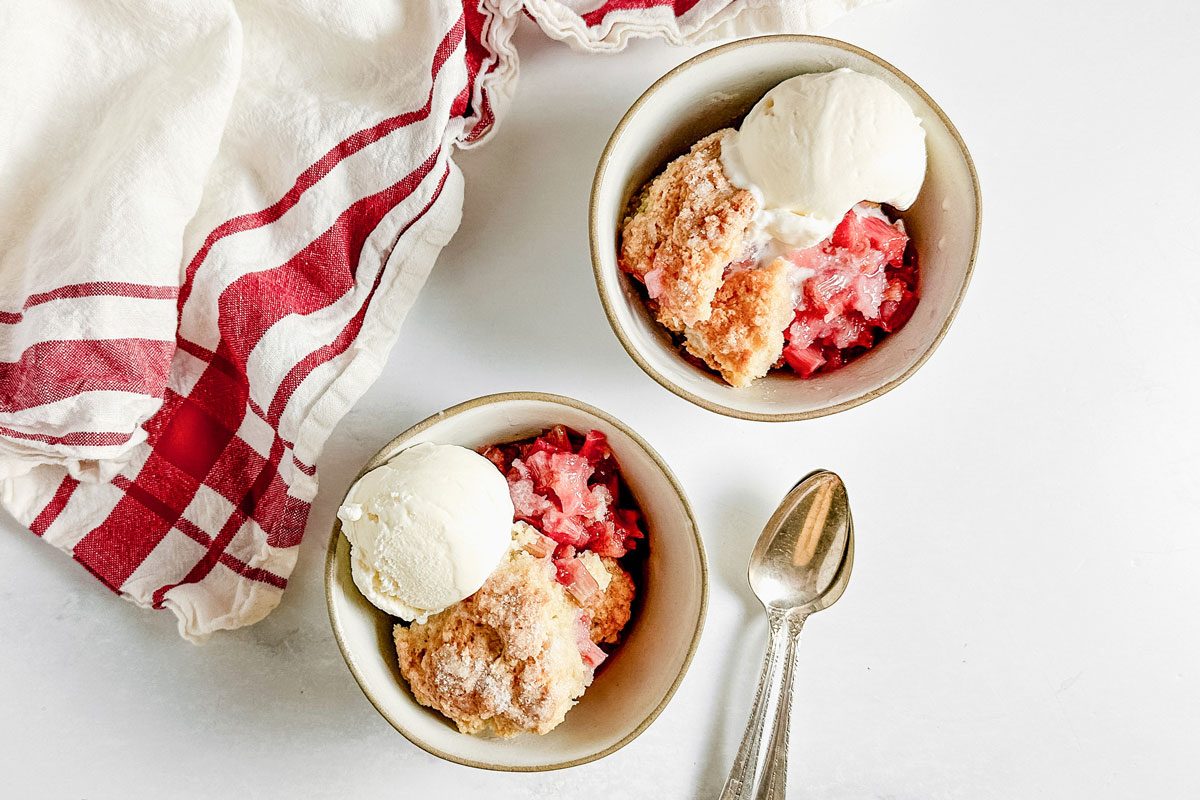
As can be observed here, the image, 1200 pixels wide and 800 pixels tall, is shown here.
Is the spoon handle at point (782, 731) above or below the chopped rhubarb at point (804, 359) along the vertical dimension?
below

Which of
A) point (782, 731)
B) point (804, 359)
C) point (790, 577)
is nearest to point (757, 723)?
point (782, 731)

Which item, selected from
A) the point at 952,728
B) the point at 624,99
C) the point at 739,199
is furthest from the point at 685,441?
the point at 952,728

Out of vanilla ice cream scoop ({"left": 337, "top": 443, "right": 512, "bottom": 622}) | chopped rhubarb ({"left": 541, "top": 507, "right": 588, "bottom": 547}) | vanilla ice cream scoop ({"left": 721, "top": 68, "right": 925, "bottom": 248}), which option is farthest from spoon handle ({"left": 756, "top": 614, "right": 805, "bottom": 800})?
vanilla ice cream scoop ({"left": 721, "top": 68, "right": 925, "bottom": 248})

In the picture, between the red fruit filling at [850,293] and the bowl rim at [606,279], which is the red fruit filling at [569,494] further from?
the red fruit filling at [850,293]

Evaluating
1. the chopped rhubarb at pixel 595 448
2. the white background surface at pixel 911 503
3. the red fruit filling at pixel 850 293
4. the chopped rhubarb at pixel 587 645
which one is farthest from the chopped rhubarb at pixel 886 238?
the chopped rhubarb at pixel 587 645

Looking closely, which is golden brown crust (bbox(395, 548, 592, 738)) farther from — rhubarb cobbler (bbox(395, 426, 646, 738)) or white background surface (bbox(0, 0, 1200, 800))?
white background surface (bbox(0, 0, 1200, 800))

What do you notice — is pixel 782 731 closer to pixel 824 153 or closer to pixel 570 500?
pixel 570 500

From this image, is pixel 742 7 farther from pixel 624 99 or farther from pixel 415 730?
pixel 415 730
